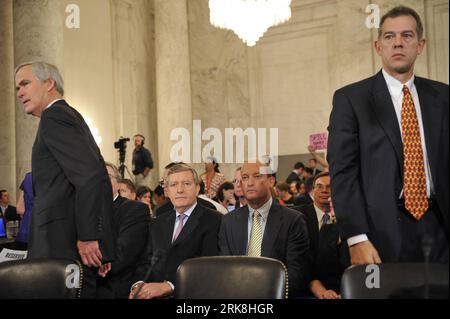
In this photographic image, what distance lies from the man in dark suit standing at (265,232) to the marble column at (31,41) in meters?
5.20

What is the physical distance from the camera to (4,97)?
37.8 feet

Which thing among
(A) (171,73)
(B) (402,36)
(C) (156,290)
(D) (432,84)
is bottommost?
(C) (156,290)

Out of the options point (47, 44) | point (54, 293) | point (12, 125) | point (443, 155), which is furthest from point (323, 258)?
point (12, 125)

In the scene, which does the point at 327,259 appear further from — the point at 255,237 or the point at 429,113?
the point at 429,113

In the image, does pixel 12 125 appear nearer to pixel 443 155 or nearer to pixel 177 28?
pixel 177 28

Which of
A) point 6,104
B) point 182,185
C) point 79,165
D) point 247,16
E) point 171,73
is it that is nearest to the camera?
point 79,165

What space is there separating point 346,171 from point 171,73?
10868 mm

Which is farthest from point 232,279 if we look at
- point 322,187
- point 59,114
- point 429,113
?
point 322,187

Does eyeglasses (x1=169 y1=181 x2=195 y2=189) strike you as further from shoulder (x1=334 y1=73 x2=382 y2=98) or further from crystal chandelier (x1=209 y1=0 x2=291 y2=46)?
crystal chandelier (x1=209 y1=0 x2=291 y2=46)

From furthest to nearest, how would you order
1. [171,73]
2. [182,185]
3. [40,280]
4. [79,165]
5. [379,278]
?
[171,73] < [182,185] < [79,165] < [40,280] < [379,278]

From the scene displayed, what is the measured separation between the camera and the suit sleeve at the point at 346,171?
2406mm

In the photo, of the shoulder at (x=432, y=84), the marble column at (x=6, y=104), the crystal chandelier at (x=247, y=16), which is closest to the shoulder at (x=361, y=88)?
the shoulder at (x=432, y=84)

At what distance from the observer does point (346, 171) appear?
244 cm
